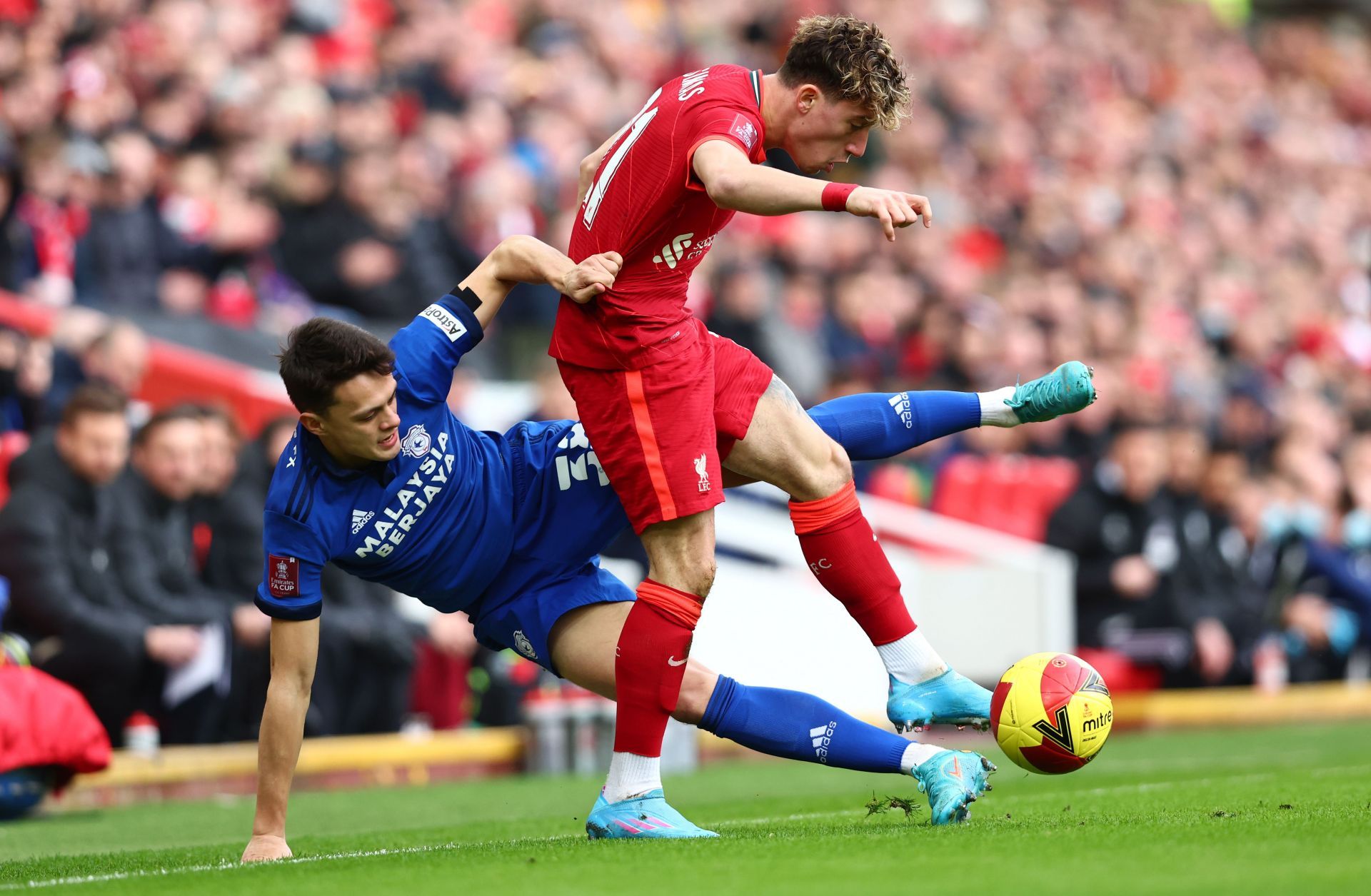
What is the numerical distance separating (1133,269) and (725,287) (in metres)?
6.95

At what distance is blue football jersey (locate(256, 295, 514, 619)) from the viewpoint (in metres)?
5.36

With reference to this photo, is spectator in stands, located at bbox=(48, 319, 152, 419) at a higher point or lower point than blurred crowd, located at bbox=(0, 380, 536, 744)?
higher

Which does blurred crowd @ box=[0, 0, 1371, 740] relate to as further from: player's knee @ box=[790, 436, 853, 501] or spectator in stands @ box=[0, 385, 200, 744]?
player's knee @ box=[790, 436, 853, 501]

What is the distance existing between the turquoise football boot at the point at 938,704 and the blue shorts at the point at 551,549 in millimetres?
978

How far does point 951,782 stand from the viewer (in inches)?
213

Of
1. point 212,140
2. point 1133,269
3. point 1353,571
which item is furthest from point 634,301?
point 1133,269

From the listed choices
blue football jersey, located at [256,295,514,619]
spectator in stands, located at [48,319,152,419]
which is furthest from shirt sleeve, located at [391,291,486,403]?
spectator in stands, located at [48,319,152,419]

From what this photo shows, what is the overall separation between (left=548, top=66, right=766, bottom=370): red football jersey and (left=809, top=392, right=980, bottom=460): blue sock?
28.1 inches

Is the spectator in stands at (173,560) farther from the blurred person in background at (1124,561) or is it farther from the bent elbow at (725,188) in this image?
the blurred person in background at (1124,561)

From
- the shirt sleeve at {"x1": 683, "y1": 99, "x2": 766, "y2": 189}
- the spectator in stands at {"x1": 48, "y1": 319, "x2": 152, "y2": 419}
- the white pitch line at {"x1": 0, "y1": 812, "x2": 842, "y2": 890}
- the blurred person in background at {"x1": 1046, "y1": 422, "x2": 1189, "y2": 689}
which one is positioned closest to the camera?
the white pitch line at {"x1": 0, "y1": 812, "x2": 842, "y2": 890}

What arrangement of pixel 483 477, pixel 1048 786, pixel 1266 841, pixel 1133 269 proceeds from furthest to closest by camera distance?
pixel 1133 269
pixel 1048 786
pixel 483 477
pixel 1266 841

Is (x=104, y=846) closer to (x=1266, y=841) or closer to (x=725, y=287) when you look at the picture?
(x=1266, y=841)

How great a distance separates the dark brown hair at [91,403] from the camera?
28.3 feet

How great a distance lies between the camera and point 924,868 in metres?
4.39
